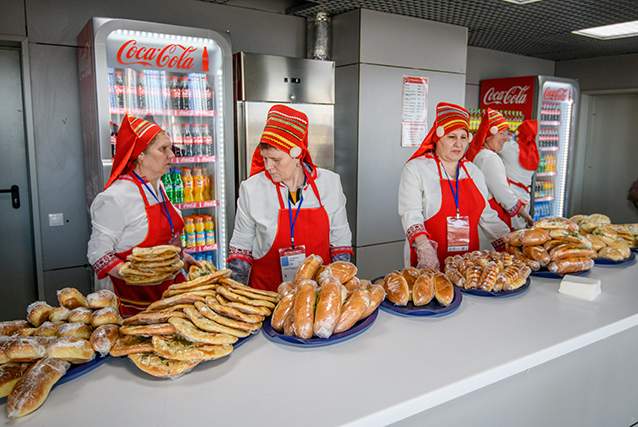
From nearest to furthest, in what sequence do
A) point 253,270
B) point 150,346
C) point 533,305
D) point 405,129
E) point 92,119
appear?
1. point 150,346
2. point 533,305
3. point 253,270
4. point 92,119
5. point 405,129

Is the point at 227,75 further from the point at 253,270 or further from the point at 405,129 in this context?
the point at 405,129

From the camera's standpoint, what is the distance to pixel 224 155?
Result: 3.73 m

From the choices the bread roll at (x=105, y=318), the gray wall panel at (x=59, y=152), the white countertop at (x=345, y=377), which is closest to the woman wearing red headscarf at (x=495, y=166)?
the white countertop at (x=345, y=377)

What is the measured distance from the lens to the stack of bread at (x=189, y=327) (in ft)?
4.28

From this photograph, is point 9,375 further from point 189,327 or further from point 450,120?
point 450,120

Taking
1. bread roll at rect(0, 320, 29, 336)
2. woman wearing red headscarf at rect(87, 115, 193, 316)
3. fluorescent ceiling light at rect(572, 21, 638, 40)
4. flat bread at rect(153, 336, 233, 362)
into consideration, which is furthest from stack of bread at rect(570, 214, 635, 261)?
fluorescent ceiling light at rect(572, 21, 638, 40)

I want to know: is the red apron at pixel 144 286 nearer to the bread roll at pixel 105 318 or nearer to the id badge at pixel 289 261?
the id badge at pixel 289 261

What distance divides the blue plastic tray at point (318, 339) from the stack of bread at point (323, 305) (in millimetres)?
14

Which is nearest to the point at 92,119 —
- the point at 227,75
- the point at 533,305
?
the point at 227,75

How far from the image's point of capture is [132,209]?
2684 mm

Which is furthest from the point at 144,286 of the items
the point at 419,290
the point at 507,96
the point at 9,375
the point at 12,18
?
the point at 507,96

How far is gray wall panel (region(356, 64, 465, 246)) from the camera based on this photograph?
471 centimetres

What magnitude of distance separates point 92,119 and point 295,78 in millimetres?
1648

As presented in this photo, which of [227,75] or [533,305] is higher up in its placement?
[227,75]
